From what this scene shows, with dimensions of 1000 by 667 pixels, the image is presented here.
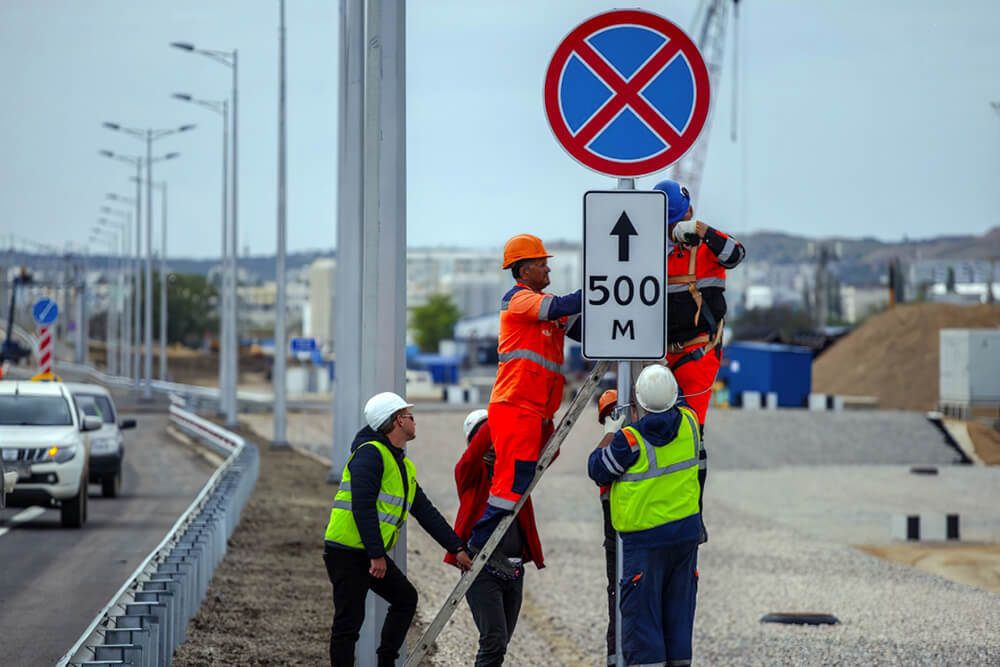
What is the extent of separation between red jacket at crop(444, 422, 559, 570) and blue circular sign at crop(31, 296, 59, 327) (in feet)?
92.5

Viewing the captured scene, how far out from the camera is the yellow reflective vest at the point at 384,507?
25.8 ft

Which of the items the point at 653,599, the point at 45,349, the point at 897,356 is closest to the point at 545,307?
the point at 653,599

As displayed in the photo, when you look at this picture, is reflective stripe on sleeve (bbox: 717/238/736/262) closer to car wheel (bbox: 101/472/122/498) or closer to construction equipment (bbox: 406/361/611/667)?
construction equipment (bbox: 406/361/611/667)

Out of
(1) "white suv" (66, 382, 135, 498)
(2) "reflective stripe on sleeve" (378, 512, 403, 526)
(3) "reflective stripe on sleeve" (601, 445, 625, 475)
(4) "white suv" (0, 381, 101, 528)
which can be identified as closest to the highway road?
(1) "white suv" (66, 382, 135, 498)

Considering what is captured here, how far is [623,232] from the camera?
22.6 feet

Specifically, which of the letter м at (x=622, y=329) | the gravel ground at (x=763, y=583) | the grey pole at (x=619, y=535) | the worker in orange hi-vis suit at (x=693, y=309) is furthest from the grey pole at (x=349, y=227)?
the letter м at (x=622, y=329)

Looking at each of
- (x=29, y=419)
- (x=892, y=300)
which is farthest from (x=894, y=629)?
(x=892, y=300)

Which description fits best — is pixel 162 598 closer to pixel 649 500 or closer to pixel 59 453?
pixel 649 500

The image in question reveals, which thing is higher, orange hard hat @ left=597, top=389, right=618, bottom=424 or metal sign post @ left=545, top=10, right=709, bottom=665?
metal sign post @ left=545, top=10, right=709, bottom=665

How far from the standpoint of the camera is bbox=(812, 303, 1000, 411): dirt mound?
8750 cm

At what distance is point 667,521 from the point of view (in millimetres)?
7359

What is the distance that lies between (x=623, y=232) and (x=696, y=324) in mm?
1193

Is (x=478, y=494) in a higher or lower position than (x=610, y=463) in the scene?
lower

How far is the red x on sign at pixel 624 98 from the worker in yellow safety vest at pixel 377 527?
178cm
